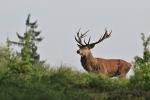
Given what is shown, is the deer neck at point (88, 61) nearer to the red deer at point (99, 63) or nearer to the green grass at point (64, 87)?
the red deer at point (99, 63)

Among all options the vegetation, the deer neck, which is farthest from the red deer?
the vegetation

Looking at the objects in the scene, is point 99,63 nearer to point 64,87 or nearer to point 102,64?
point 102,64

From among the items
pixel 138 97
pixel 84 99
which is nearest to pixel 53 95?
pixel 84 99

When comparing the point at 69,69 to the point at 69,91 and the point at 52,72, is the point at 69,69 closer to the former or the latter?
the point at 52,72

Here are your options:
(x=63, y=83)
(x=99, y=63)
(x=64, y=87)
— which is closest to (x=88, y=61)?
(x=99, y=63)

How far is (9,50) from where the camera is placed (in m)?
23.9

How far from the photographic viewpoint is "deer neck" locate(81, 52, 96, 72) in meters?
28.7

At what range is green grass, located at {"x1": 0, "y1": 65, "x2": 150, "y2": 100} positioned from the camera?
17.1 m

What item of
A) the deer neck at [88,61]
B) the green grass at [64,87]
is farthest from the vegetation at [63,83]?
the deer neck at [88,61]

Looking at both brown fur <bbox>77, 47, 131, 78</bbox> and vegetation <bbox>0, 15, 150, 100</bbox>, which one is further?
brown fur <bbox>77, 47, 131, 78</bbox>

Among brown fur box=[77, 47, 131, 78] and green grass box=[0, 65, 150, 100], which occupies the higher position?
brown fur box=[77, 47, 131, 78]

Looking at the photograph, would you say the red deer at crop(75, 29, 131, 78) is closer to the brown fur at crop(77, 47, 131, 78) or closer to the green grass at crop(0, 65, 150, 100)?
the brown fur at crop(77, 47, 131, 78)

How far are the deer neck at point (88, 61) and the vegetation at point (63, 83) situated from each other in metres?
7.21

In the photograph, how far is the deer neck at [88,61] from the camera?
94.0 feet
